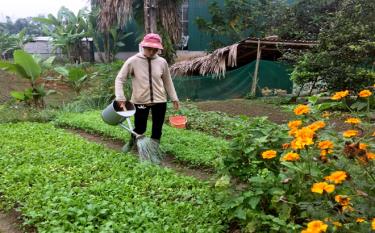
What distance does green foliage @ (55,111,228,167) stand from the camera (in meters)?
5.84

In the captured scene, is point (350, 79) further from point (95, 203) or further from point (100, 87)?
point (95, 203)

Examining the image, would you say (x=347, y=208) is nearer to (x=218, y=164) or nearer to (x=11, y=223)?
(x=218, y=164)

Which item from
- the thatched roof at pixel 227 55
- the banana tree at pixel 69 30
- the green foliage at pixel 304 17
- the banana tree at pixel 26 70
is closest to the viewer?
the banana tree at pixel 26 70

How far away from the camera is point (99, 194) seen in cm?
437

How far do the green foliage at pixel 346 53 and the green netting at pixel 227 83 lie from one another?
1935 mm

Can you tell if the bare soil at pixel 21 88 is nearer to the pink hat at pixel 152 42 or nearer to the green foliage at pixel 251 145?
the pink hat at pixel 152 42

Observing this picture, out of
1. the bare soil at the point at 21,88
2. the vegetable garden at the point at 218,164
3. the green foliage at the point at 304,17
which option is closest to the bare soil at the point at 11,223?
the vegetable garden at the point at 218,164

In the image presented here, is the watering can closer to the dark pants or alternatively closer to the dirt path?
the dark pants

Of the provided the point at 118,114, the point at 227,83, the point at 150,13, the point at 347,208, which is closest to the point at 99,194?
the point at 118,114

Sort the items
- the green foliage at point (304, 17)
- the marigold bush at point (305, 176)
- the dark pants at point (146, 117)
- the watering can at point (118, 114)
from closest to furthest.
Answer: the marigold bush at point (305, 176) → the watering can at point (118, 114) → the dark pants at point (146, 117) → the green foliage at point (304, 17)

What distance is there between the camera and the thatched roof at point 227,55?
11.8 meters

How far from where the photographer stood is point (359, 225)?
8.31ft

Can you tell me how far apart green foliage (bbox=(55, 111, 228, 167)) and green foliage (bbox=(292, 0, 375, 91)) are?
4.67 m

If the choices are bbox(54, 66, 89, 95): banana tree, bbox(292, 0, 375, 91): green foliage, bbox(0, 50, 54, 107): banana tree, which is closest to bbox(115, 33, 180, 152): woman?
bbox(0, 50, 54, 107): banana tree
